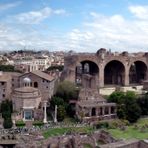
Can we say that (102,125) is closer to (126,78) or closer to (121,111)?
(121,111)

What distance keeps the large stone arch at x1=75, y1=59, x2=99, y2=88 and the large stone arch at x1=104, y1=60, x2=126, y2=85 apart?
241 centimetres

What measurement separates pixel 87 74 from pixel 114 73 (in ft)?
25.8

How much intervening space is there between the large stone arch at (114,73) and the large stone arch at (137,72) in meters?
2.56

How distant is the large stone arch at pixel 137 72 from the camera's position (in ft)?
178

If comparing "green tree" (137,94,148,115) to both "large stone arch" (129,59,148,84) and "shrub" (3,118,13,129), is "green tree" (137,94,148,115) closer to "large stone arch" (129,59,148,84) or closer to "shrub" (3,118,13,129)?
"shrub" (3,118,13,129)

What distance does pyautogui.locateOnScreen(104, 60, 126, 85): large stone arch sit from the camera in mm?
52094

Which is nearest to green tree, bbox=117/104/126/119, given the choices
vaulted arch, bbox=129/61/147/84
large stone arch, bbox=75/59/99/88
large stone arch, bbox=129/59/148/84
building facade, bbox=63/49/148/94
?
large stone arch, bbox=75/59/99/88

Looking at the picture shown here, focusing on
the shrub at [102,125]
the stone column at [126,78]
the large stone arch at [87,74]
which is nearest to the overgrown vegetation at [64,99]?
the large stone arch at [87,74]

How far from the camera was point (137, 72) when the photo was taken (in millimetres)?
55938

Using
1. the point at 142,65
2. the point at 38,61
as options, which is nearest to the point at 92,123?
the point at 142,65

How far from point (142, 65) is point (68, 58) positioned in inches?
504

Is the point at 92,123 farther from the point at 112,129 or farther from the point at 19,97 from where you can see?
the point at 19,97

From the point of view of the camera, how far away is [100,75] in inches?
1954

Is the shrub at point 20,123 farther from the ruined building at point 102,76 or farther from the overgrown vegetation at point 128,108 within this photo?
the overgrown vegetation at point 128,108
